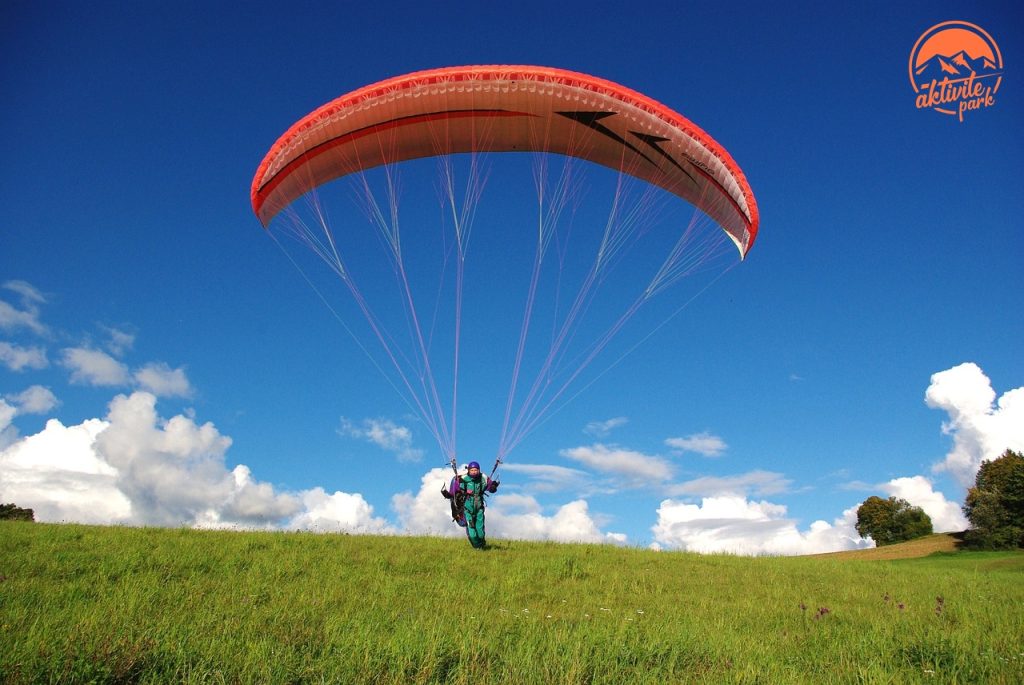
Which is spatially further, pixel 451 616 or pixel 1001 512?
pixel 1001 512

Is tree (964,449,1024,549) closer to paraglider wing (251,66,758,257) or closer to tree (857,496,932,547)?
tree (857,496,932,547)

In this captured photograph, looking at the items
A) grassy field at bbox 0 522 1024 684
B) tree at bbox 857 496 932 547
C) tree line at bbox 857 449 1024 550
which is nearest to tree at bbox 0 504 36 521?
grassy field at bbox 0 522 1024 684

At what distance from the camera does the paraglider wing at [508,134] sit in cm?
1163

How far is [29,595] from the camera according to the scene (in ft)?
22.4

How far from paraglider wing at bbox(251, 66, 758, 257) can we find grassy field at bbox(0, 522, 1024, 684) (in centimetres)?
792

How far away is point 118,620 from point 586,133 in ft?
37.8

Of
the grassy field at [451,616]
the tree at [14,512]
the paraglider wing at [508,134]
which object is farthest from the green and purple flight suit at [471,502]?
the tree at [14,512]

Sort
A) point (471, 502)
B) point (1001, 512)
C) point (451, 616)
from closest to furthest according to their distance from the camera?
point (451, 616) → point (471, 502) → point (1001, 512)

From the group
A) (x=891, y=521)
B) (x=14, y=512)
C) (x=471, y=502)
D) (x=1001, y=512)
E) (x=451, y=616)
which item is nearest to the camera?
(x=451, y=616)

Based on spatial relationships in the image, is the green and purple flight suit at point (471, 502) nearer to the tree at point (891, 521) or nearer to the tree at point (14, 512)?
the tree at point (14, 512)

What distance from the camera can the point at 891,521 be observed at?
5731cm

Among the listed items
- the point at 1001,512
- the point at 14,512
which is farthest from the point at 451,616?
the point at 1001,512

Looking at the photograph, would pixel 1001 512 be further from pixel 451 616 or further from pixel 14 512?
pixel 14 512

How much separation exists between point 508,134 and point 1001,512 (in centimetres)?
4268
